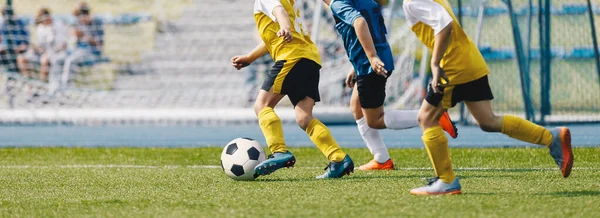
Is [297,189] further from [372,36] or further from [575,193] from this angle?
[575,193]

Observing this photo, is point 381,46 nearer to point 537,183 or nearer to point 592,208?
point 537,183

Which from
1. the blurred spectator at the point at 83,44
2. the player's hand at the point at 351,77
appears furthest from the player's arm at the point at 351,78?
the blurred spectator at the point at 83,44

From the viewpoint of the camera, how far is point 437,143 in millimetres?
4945

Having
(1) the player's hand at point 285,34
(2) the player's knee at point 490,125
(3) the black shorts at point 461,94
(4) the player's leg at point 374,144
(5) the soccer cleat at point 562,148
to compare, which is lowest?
(4) the player's leg at point 374,144

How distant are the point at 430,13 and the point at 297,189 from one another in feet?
4.52

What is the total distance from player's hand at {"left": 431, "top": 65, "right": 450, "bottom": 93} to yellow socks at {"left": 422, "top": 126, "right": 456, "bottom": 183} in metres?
0.23

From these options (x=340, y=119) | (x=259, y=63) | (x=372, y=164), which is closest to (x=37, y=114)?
(x=259, y=63)

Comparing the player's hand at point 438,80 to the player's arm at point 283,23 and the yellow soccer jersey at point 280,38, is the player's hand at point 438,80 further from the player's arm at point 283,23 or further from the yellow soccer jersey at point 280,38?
the yellow soccer jersey at point 280,38

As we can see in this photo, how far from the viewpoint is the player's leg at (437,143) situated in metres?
4.95

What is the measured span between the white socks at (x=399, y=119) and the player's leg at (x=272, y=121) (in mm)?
747

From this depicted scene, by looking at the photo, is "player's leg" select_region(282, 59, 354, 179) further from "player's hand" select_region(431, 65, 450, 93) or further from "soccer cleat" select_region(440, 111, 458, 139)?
"player's hand" select_region(431, 65, 450, 93)

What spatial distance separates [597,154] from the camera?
7.81 metres

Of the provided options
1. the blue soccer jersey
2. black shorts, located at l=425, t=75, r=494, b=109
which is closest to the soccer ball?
the blue soccer jersey

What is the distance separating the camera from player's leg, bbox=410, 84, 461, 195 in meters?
4.95
